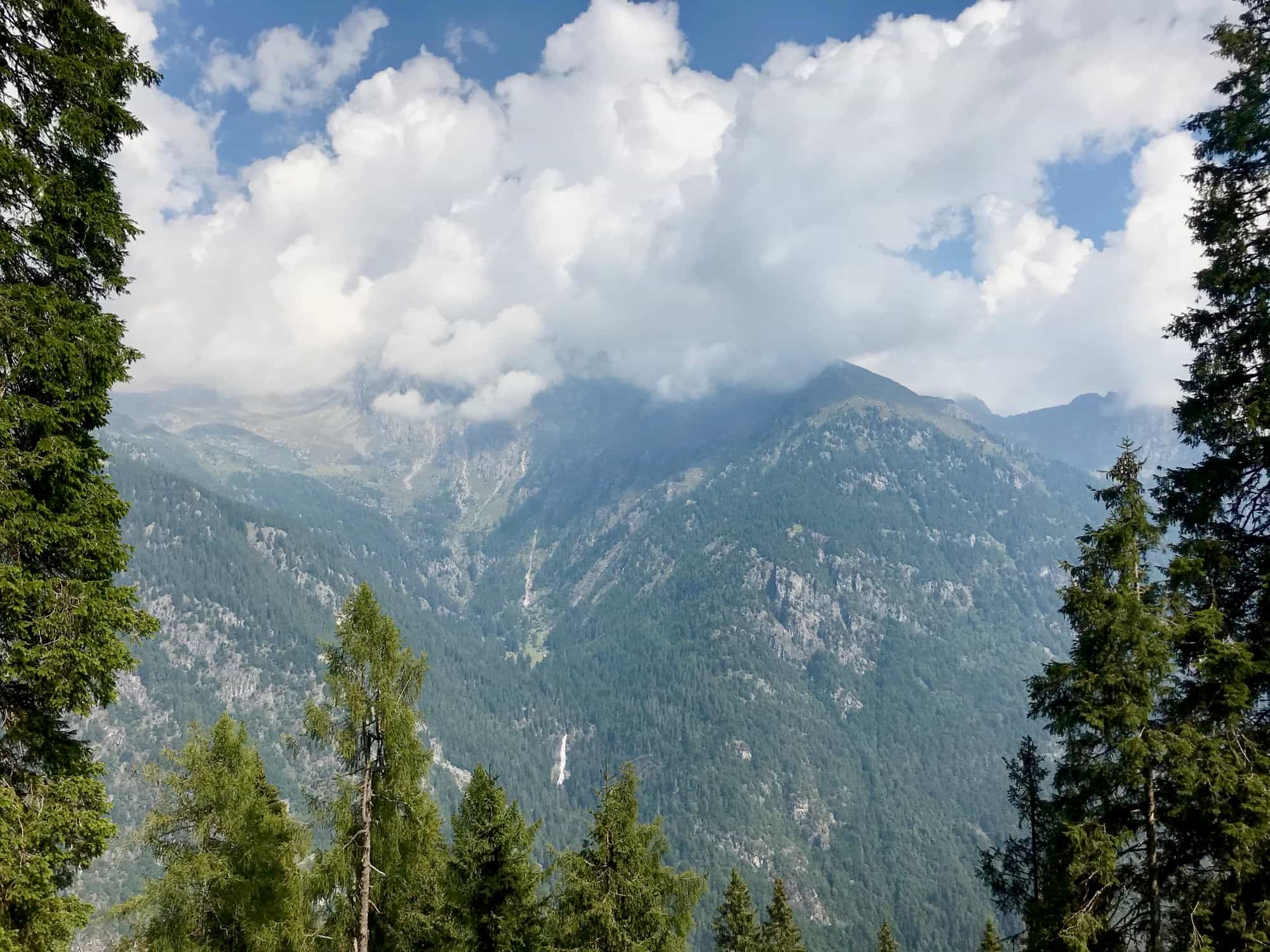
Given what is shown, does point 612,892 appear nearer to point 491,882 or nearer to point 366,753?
point 491,882

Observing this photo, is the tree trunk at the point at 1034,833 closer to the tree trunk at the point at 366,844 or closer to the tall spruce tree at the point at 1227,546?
the tall spruce tree at the point at 1227,546

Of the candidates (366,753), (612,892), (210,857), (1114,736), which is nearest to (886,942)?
(612,892)

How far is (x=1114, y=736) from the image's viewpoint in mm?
13930

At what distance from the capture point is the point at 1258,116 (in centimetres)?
1387

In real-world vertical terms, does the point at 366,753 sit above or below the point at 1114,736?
below

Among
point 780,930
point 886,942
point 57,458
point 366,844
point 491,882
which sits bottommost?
point 886,942

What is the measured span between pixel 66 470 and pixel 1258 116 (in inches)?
875

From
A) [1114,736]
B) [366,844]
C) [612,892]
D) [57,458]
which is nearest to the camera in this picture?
[57,458]

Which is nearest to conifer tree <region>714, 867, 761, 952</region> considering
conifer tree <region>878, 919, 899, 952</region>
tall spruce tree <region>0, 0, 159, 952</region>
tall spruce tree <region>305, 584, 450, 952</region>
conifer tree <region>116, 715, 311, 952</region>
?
conifer tree <region>878, 919, 899, 952</region>

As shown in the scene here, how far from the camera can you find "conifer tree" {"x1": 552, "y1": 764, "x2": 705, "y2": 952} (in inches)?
796

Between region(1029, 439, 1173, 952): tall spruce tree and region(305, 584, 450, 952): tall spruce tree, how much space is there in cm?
1415

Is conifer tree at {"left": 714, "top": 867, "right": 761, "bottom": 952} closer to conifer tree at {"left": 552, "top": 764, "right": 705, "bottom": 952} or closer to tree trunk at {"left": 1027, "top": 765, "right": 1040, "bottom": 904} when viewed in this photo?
tree trunk at {"left": 1027, "top": 765, "right": 1040, "bottom": 904}

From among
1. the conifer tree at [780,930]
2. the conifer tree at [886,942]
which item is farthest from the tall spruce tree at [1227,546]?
the conifer tree at [886,942]

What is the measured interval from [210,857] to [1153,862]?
24587 millimetres
